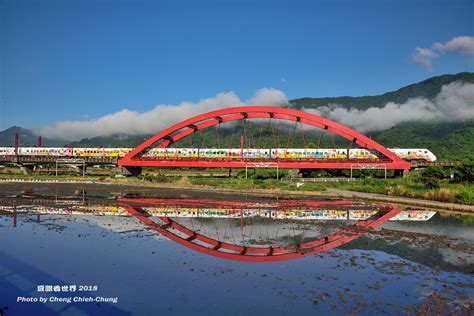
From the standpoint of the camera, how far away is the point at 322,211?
25172mm

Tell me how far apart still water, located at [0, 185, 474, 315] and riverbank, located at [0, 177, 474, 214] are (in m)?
5.82

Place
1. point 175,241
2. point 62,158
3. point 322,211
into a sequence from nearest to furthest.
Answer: point 175,241 < point 322,211 < point 62,158

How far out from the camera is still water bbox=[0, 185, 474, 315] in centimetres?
912

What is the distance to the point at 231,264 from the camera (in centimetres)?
1262

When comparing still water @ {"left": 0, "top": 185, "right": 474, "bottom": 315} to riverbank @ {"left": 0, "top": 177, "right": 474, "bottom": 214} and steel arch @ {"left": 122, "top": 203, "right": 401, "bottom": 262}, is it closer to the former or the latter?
steel arch @ {"left": 122, "top": 203, "right": 401, "bottom": 262}

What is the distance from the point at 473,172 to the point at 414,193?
1443 cm

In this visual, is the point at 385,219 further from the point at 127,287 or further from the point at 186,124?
the point at 186,124

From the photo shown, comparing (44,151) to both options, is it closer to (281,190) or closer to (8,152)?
(8,152)

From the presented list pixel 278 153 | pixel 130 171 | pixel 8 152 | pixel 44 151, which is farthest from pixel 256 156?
pixel 8 152

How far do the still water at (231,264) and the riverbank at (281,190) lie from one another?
5824mm

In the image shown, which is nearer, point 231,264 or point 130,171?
point 231,264

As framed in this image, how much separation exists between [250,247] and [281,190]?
80.4ft

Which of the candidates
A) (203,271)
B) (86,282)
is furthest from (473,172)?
(86,282)

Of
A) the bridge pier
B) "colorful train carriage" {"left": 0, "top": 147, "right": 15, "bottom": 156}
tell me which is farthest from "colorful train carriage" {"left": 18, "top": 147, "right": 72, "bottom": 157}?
the bridge pier
